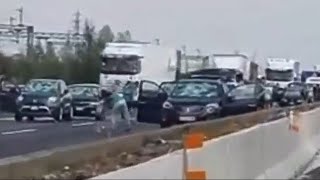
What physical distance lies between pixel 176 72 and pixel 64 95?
829 inches

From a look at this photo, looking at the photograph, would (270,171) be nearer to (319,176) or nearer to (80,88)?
(319,176)

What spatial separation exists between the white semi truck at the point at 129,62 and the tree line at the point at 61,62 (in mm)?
24879

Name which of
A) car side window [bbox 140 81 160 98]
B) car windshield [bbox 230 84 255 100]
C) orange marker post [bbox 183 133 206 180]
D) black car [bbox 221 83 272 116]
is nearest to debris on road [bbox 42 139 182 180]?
orange marker post [bbox 183 133 206 180]

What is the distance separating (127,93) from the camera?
141ft

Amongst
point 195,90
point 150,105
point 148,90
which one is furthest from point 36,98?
point 195,90

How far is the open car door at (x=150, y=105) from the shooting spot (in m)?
36.2

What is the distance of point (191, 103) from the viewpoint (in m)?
33.1

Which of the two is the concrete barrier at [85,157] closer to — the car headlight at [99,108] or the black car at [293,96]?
the car headlight at [99,108]

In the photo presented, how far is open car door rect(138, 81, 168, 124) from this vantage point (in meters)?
36.2

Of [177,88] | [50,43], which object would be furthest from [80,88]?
[50,43]

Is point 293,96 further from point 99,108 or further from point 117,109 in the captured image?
Answer: point 117,109

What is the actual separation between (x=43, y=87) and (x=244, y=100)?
1172 centimetres

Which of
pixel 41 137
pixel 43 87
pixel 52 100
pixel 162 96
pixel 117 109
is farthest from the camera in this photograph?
pixel 43 87

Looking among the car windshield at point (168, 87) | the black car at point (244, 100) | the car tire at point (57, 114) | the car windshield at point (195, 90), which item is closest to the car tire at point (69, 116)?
the car tire at point (57, 114)
